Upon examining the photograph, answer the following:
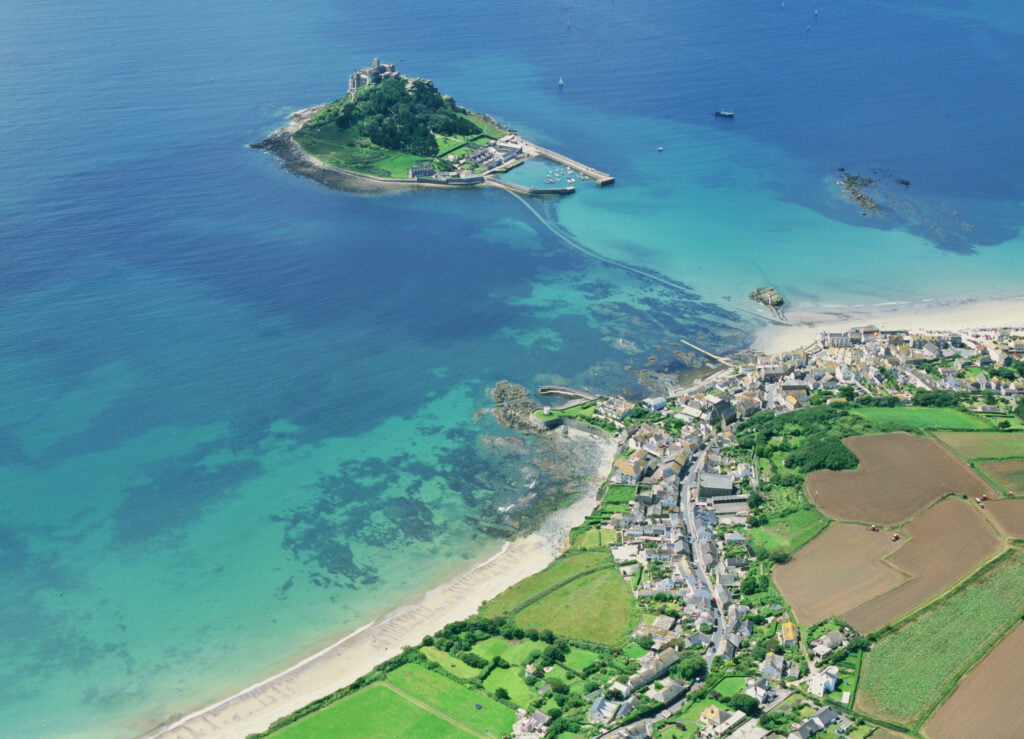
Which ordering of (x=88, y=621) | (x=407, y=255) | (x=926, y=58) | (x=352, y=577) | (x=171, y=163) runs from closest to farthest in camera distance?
(x=88, y=621)
(x=352, y=577)
(x=407, y=255)
(x=171, y=163)
(x=926, y=58)

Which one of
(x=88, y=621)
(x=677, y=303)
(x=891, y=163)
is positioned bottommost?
(x=88, y=621)

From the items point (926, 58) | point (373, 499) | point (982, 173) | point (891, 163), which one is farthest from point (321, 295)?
point (926, 58)

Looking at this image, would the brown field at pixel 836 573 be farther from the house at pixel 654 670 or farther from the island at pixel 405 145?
the island at pixel 405 145

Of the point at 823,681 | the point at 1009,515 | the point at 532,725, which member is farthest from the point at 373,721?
the point at 1009,515

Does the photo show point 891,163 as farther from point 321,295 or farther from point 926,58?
point 321,295

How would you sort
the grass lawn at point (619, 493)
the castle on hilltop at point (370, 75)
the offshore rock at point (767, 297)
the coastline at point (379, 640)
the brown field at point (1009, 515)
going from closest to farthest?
the coastline at point (379, 640)
the brown field at point (1009, 515)
the grass lawn at point (619, 493)
the offshore rock at point (767, 297)
the castle on hilltop at point (370, 75)

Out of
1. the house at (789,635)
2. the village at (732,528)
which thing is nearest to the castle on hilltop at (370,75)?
the village at (732,528)

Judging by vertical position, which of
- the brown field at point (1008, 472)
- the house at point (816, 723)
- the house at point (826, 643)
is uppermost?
the brown field at point (1008, 472)
